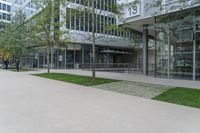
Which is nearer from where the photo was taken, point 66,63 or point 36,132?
point 36,132

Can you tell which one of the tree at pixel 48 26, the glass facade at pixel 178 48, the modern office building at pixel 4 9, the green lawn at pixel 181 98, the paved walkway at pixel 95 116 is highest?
the modern office building at pixel 4 9

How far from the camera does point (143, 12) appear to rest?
18.5 metres

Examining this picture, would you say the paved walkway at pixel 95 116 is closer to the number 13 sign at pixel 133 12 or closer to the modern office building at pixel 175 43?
the modern office building at pixel 175 43

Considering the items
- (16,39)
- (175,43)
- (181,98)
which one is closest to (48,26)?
(16,39)

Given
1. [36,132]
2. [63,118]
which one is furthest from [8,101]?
[36,132]

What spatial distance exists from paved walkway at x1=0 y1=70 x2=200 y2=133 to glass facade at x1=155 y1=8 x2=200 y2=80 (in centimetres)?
962

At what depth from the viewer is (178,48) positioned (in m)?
17.9

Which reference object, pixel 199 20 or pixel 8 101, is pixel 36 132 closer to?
pixel 8 101

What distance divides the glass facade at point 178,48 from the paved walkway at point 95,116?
9618 mm

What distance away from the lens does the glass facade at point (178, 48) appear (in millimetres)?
16594

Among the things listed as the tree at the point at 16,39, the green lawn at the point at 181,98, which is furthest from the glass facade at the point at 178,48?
the tree at the point at 16,39

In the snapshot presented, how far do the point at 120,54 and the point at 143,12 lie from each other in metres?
30.3

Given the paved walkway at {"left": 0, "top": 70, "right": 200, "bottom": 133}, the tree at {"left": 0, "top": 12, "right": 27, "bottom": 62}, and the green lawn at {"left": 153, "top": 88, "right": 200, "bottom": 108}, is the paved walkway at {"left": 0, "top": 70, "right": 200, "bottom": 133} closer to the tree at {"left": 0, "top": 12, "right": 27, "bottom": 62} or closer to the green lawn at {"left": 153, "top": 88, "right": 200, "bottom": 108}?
the green lawn at {"left": 153, "top": 88, "right": 200, "bottom": 108}

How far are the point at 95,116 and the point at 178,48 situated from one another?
44.1 ft
